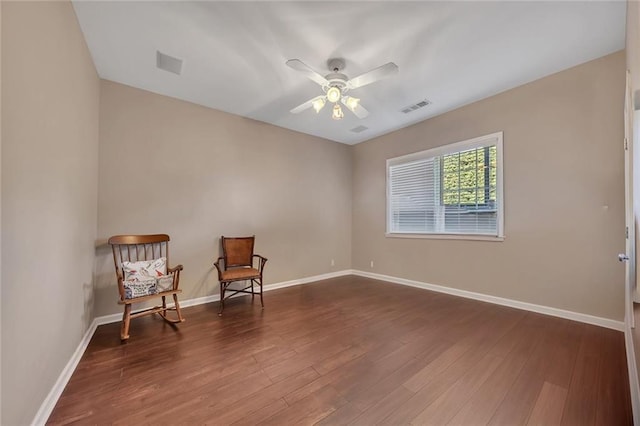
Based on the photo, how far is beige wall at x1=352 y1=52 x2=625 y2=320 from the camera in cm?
260

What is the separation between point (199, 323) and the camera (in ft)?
9.32

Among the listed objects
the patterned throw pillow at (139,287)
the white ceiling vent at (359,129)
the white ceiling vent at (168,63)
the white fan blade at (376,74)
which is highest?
the white ceiling vent at (168,63)

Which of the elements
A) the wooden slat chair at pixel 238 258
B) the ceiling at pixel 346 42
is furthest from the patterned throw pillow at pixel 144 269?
the ceiling at pixel 346 42

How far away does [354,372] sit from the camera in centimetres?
190

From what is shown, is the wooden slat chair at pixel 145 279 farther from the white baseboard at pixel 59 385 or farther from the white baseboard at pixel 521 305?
the white baseboard at pixel 521 305

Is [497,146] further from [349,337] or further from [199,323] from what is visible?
[199,323]

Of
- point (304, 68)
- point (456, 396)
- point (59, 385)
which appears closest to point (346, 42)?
point (304, 68)

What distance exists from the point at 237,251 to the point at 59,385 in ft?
7.17

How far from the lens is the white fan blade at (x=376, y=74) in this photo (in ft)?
7.06

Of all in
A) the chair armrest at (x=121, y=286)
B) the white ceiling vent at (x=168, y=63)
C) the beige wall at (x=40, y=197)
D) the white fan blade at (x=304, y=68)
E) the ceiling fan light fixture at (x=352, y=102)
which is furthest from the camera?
the ceiling fan light fixture at (x=352, y=102)

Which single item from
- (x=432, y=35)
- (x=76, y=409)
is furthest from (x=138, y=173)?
(x=432, y=35)

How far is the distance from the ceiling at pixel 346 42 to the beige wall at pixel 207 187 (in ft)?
1.51

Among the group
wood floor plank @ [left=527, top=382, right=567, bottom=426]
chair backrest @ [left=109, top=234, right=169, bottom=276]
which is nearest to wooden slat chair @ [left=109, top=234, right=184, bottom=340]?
chair backrest @ [left=109, top=234, right=169, bottom=276]

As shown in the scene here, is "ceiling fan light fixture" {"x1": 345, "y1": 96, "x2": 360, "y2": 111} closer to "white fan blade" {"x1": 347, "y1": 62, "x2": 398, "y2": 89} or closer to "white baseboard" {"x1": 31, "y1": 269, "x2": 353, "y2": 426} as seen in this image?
"white fan blade" {"x1": 347, "y1": 62, "x2": 398, "y2": 89}
